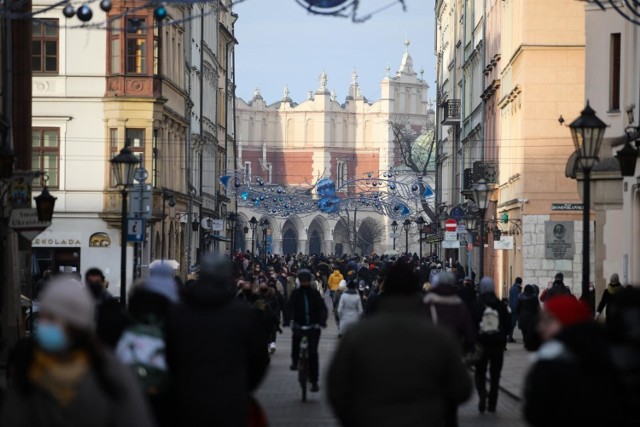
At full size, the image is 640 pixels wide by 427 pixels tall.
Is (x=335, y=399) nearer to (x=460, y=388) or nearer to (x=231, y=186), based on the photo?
(x=460, y=388)

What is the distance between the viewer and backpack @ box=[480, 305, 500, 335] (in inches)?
750

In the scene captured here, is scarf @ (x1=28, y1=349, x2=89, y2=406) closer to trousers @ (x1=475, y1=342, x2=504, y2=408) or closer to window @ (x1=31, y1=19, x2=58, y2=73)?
trousers @ (x1=475, y1=342, x2=504, y2=408)

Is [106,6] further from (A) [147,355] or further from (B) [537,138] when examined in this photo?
(B) [537,138]

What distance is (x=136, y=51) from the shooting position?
51094 mm

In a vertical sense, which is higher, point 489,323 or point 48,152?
point 48,152

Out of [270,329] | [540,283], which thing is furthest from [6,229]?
[540,283]

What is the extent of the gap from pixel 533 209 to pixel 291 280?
7197 mm

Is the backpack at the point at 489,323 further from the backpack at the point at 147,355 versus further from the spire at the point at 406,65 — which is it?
the spire at the point at 406,65

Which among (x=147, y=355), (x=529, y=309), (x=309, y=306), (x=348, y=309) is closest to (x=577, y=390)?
(x=147, y=355)

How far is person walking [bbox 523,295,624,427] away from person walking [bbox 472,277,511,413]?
34.6 feet

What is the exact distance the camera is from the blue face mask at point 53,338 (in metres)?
7.10

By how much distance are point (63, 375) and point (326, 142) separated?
15097 cm

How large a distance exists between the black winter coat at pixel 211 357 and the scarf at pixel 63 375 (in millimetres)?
2644

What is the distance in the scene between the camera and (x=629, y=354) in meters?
8.37
